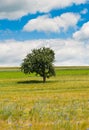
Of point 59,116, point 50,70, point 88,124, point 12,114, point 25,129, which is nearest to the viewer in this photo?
point 25,129

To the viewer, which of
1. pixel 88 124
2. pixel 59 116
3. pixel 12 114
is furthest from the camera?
pixel 12 114

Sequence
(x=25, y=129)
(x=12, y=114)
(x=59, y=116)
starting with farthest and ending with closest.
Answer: (x=12, y=114)
(x=59, y=116)
(x=25, y=129)

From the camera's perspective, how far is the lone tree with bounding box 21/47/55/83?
292ft

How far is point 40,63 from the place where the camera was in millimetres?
89625

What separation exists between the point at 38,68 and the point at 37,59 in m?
2.25

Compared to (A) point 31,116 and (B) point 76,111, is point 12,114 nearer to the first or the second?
(A) point 31,116

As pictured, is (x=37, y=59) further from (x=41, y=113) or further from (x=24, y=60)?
(x=41, y=113)

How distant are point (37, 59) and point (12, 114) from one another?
74571mm

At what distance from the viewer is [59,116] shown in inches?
553

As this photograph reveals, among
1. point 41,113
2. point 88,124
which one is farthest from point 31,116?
point 88,124

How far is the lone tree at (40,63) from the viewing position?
89.0 meters

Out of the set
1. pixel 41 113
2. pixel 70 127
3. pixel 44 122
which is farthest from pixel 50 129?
pixel 41 113

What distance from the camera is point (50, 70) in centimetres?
8919

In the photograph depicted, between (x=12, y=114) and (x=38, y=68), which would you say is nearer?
(x=12, y=114)
